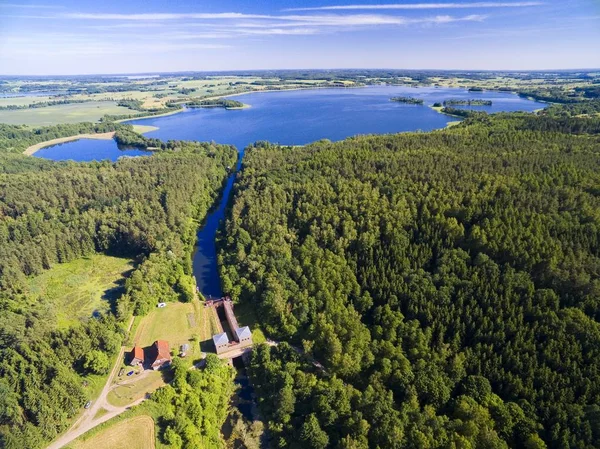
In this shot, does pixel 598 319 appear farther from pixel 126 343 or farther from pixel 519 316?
pixel 126 343

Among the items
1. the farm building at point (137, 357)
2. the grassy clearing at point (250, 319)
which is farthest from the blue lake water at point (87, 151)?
the farm building at point (137, 357)

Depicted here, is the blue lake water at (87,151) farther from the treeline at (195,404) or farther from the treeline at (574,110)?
the treeline at (574,110)

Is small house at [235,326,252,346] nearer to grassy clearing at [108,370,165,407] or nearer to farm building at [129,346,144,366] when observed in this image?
grassy clearing at [108,370,165,407]

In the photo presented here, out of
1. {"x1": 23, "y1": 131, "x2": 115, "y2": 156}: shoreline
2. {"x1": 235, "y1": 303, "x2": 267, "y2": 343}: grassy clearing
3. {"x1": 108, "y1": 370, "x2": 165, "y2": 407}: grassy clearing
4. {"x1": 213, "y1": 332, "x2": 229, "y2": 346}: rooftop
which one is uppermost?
{"x1": 23, "y1": 131, "x2": 115, "y2": 156}: shoreline

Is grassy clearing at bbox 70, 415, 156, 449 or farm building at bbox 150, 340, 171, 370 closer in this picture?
grassy clearing at bbox 70, 415, 156, 449

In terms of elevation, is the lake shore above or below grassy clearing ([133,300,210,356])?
above

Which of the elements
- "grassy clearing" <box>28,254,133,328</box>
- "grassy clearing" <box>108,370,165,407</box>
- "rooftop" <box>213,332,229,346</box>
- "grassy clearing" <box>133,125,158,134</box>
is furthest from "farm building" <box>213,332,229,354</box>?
"grassy clearing" <box>133,125,158,134</box>

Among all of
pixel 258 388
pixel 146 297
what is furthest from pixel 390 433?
pixel 146 297
